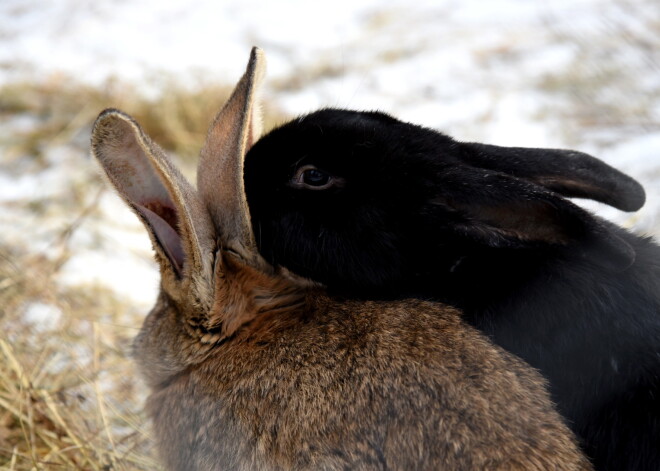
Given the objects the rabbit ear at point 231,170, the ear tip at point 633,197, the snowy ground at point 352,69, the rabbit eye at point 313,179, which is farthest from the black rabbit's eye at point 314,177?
the snowy ground at point 352,69

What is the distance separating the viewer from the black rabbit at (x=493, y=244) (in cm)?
191

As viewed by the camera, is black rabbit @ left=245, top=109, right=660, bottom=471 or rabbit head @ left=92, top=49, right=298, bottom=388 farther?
rabbit head @ left=92, top=49, right=298, bottom=388

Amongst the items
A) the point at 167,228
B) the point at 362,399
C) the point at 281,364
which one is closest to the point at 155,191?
the point at 167,228

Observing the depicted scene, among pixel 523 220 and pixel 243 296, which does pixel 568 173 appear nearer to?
pixel 523 220

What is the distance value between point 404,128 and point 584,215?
0.62 meters

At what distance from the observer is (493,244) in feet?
6.52

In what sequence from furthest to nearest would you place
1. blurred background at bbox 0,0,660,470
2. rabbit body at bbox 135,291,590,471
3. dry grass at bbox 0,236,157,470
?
1. blurred background at bbox 0,0,660,470
2. dry grass at bbox 0,236,157,470
3. rabbit body at bbox 135,291,590,471

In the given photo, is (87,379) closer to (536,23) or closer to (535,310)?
(535,310)

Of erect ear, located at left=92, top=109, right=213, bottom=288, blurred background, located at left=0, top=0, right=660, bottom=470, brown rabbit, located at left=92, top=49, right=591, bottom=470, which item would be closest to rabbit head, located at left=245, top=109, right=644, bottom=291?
brown rabbit, located at left=92, top=49, right=591, bottom=470

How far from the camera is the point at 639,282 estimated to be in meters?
2.04

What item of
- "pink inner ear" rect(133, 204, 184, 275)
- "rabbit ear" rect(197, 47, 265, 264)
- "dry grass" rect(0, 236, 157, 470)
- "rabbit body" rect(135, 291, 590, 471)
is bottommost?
"dry grass" rect(0, 236, 157, 470)

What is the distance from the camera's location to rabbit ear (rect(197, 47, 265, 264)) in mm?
2102

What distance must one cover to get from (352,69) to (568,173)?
359 centimetres

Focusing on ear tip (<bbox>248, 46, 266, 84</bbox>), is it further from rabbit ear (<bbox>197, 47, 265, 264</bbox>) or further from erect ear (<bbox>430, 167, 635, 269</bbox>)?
erect ear (<bbox>430, 167, 635, 269</bbox>)
